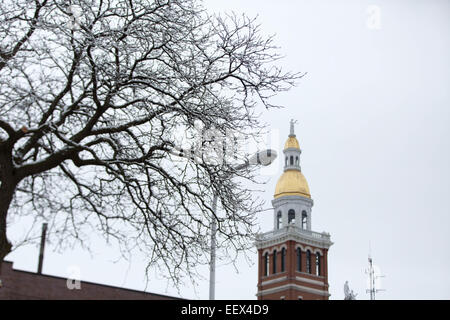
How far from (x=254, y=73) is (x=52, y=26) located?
2.89m

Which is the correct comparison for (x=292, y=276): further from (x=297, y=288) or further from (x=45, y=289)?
(x=45, y=289)

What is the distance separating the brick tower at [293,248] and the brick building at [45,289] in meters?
62.8

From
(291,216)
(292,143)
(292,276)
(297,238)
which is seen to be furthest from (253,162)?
(292,143)

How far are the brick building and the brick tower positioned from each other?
62.8 meters

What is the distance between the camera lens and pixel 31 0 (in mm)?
9406

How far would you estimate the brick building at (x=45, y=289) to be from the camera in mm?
27656

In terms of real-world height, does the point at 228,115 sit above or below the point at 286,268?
below

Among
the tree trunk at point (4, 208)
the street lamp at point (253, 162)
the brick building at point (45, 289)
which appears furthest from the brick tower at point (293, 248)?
the tree trunk at point (4, 208)

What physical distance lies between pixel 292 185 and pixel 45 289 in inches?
2636

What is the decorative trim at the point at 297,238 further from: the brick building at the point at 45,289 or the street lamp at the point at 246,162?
the street lamp at the point at 246,162

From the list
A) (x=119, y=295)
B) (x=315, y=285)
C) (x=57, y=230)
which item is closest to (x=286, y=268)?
(x=315, y=285)

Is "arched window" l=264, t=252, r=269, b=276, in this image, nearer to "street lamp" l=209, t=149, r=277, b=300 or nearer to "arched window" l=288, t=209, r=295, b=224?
"arched window" l=288, t=209, r=295, b=224
